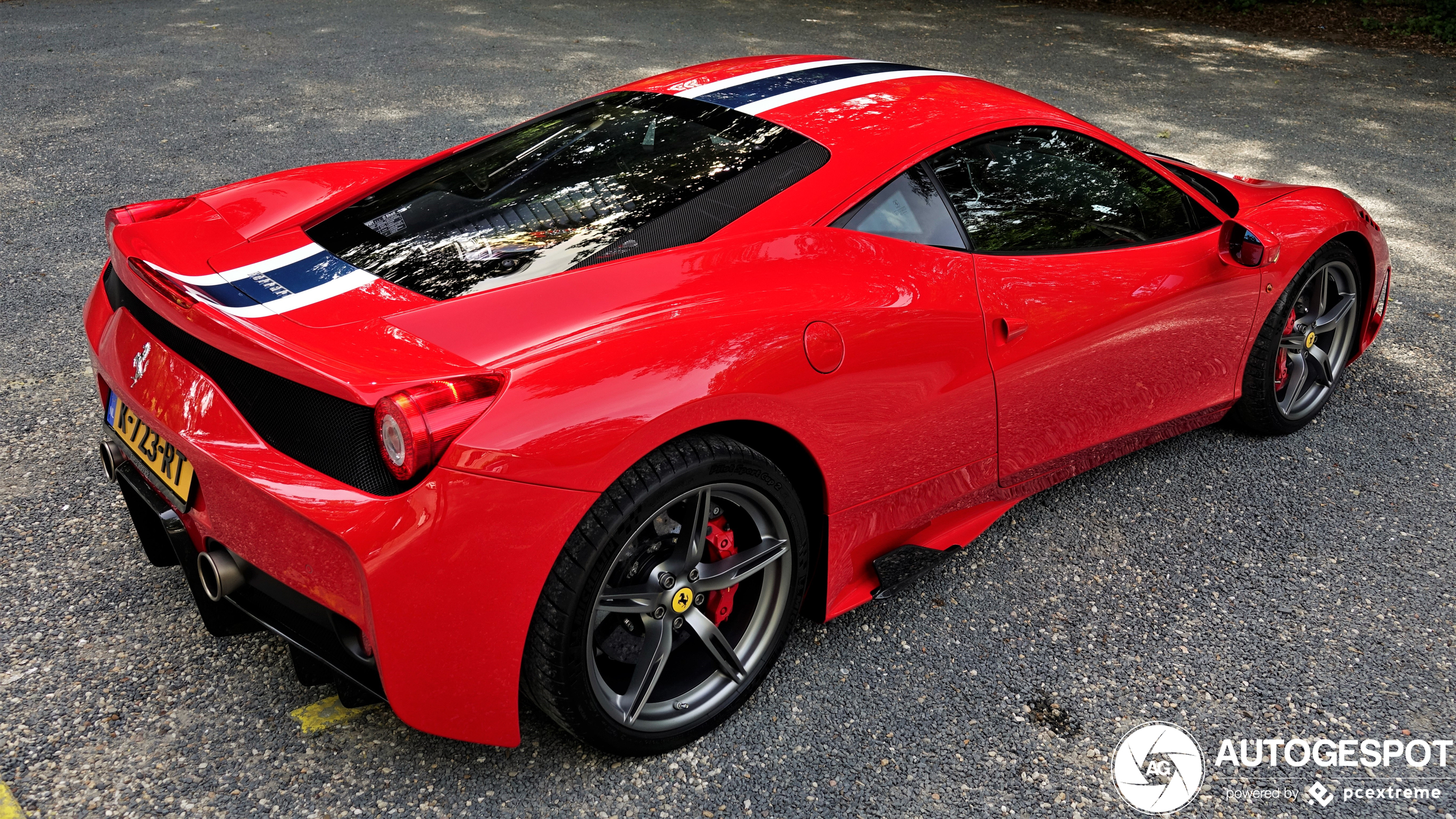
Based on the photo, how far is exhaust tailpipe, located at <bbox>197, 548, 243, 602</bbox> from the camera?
202cm

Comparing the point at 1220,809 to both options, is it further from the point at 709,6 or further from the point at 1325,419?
the point at 709,6

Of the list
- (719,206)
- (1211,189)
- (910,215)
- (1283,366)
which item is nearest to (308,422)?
(719,206)

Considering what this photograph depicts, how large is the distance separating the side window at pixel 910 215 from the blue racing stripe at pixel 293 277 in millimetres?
1135

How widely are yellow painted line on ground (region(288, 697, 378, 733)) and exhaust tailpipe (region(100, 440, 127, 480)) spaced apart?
695 mm

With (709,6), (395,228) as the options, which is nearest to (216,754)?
(395,228)

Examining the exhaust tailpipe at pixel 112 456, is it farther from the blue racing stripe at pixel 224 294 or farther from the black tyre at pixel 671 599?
the black tyre at pixel 671 599

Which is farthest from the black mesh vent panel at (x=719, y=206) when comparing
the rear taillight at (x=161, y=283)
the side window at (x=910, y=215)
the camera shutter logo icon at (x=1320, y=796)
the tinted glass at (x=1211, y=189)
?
the camera shutter logo icon at (x=1320, y=796)

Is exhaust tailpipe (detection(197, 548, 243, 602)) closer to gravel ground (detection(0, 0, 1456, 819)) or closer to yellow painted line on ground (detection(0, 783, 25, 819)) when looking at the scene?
gravel ground (detection(0, 0, 1456, 819))

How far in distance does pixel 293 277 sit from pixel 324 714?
99 cm

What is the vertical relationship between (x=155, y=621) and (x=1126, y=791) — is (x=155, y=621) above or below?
above

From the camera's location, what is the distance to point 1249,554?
10.2 feet

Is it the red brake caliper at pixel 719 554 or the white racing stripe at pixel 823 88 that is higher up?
the white racing stripe at pixel 823 88

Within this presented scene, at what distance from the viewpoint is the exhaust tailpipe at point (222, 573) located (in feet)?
6.62

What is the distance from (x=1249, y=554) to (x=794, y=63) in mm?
2056
